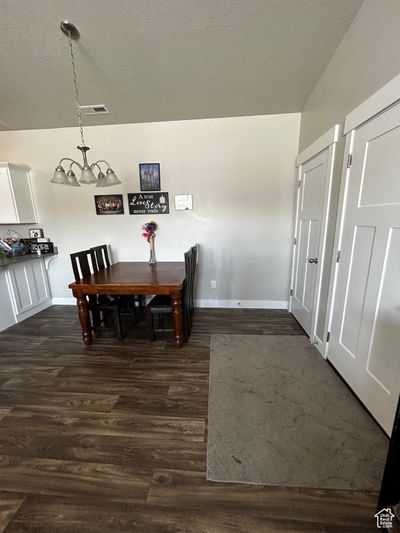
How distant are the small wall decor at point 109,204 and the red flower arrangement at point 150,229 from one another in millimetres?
474

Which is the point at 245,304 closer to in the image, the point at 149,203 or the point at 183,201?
the point at 183,201

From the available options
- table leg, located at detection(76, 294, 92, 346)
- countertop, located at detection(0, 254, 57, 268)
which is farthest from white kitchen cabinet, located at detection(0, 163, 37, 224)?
table leg, located at detection(76, 294, 92, 346)

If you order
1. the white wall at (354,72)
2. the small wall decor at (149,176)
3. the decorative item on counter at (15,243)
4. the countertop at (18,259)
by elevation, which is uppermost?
the white wall at (354,72)

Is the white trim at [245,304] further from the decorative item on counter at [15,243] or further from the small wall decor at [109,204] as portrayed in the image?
the decorative item on counter at [15,243]

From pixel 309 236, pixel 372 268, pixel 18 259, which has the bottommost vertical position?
pixel 18 259

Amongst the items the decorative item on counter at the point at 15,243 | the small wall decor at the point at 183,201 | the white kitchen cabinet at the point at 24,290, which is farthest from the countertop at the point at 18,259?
the small wall decor at the point at 183,201

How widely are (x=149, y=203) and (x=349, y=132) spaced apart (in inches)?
96.6

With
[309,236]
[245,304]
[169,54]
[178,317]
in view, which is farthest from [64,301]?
[309,236]

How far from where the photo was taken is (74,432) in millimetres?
1425

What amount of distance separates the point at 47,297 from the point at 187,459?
11.4 feet

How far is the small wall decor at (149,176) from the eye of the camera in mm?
3080

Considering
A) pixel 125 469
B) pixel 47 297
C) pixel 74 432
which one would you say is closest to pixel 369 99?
pixel 125 469

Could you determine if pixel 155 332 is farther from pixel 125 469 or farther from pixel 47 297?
pixel 47 297

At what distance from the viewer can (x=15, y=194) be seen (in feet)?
10.2
